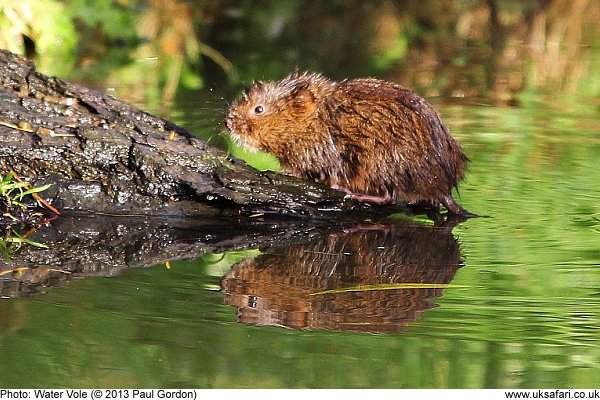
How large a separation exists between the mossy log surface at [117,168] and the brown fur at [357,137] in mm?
211

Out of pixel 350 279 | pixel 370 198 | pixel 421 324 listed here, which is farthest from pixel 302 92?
pixel 421 324

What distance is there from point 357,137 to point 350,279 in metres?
1.30

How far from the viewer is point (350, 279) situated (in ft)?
14.2

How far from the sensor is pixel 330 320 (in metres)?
3.79

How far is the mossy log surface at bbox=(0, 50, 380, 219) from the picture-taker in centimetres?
534

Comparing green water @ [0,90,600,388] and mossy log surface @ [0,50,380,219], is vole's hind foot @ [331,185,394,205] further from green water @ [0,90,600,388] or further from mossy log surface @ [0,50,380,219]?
green water @ [0,90,600,388]

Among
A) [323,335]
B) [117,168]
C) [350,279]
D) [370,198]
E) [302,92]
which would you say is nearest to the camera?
[323,335]

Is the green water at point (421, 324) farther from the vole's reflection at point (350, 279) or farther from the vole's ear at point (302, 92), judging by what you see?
the vole's ear at point (302, 92)

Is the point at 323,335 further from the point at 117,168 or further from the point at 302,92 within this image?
the point at 302,92

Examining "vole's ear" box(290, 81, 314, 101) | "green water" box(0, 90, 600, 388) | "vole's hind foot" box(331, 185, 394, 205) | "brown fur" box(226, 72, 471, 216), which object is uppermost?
"vole's ear" box(290, 81, 314, 101)

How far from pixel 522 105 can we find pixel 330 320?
4.94 m

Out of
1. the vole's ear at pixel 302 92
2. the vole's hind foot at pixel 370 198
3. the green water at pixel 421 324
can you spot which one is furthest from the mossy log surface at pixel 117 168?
the green water at pixel 421 324

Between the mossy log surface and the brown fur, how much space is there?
0.69 ft

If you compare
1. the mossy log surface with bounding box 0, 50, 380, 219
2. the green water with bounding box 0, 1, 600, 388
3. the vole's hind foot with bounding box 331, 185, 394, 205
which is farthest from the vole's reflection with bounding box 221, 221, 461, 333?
the mossy log surface with bounding box 0, 50, 380, 219
